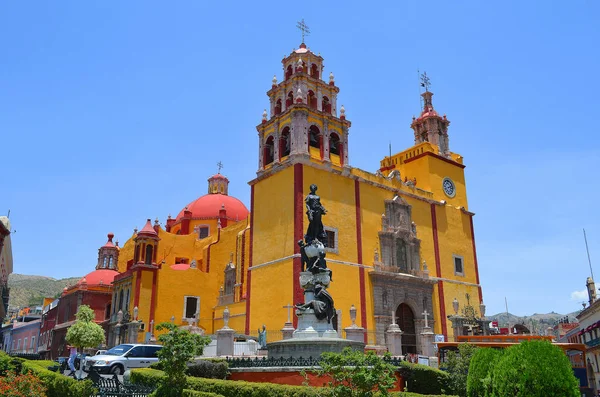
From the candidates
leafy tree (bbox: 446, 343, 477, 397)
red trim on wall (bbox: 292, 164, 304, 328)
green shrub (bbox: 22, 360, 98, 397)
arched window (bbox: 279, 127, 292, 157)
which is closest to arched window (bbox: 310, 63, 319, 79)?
arched window (bbox: 279, 127, 292, 157)

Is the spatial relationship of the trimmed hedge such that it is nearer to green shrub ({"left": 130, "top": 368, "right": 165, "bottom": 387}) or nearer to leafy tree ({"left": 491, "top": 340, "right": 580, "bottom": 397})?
green shrub ({"left": 130, "top": 368, "right": 165, "bottom": 387})

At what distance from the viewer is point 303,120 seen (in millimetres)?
26656

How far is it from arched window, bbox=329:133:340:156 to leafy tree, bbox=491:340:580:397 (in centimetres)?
2065

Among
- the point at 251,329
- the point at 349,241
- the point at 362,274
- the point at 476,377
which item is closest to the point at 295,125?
the point at 349,241

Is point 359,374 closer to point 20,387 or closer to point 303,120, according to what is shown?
point 20,387

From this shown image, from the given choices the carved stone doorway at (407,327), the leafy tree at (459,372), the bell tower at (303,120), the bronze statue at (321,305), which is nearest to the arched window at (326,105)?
the bell tower at (303,120)

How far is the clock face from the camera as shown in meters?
33.6

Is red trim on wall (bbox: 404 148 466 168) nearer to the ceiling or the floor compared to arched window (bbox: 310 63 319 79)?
nearer to the floor

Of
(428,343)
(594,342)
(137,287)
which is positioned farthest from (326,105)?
(594,342)

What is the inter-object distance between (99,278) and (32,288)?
277 ft

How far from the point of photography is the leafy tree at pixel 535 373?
7.79 meters

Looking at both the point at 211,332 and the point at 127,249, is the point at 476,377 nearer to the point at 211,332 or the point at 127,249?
the point at 211,332

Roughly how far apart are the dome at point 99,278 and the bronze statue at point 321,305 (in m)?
30.9

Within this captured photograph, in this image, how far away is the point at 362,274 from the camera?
2602 cm
